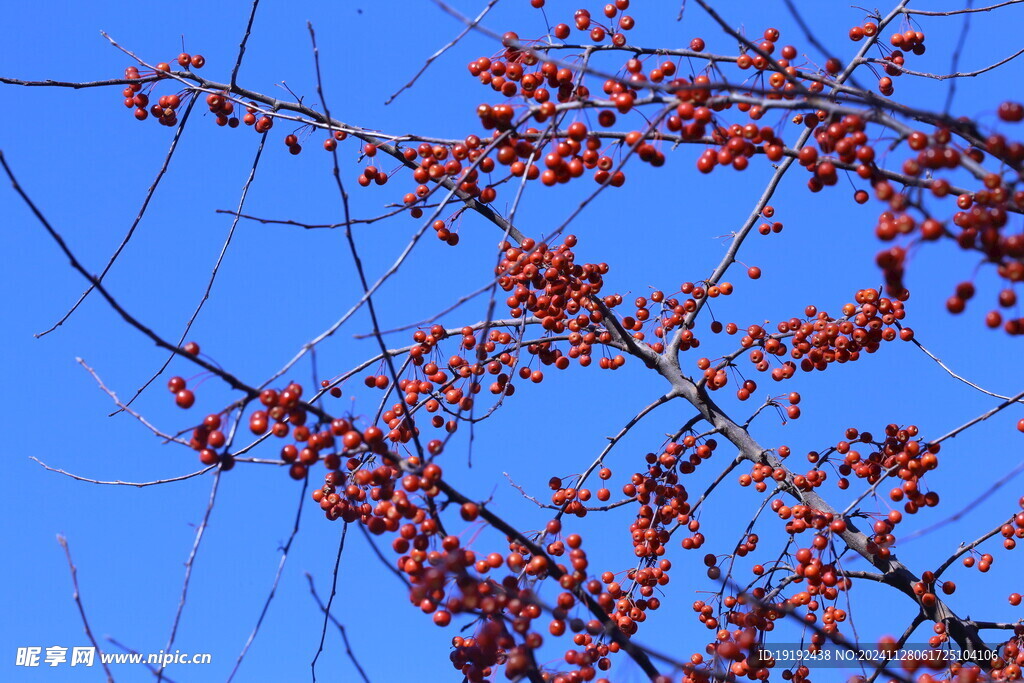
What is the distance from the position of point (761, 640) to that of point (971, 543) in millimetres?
1251

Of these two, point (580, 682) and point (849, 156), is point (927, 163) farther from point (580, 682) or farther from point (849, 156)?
point (580, 682)

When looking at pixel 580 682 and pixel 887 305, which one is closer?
pixel 580 682

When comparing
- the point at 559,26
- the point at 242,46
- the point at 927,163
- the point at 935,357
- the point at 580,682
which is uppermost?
the point at 559,26

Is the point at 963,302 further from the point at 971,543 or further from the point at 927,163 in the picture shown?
the point at 971,543

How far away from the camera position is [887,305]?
4.61 m

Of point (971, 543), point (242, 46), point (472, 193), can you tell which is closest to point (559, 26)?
point (472, 193)

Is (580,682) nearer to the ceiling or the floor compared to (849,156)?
nearer to the floor

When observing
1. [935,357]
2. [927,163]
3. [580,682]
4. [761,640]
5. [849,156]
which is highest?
[935,357]

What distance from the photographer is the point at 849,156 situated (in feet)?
9.02

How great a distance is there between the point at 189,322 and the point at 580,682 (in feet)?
6.77

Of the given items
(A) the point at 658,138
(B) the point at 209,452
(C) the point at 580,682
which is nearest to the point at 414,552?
(B) the point at 209,452

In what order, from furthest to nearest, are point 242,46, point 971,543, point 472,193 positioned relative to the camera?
1. point 971,543
2. point 472,193
3. point 242,46

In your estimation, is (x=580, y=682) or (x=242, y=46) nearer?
(x=580, y=682)

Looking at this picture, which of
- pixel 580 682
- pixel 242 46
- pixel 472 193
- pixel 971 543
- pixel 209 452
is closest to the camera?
pixel 209 452
